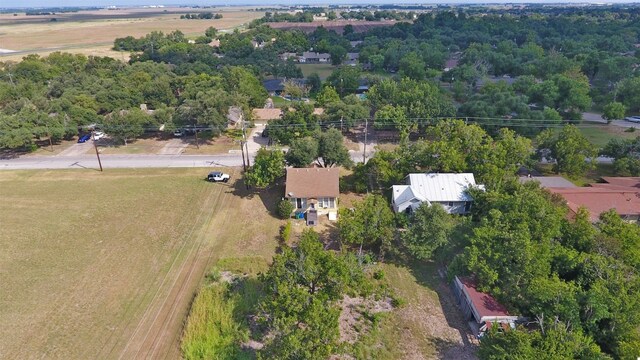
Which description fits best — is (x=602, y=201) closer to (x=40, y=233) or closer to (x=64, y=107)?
(x=40, y=233)

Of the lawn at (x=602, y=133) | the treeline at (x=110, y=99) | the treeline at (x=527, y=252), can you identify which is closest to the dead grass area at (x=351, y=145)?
the treeline at (x=527, y=252)

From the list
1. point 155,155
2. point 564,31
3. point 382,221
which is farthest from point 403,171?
point 564,31

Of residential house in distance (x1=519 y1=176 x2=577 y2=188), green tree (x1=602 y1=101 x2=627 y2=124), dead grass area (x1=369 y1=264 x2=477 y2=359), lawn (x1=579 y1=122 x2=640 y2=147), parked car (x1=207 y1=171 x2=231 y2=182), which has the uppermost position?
green tree (x1=602 y1=101 x2=627 y2=124)

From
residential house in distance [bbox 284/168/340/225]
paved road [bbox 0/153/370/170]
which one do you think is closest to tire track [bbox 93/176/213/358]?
residential house in distance [bbox 284/168/340/225]

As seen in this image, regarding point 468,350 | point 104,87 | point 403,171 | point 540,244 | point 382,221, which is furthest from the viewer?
point 104,87

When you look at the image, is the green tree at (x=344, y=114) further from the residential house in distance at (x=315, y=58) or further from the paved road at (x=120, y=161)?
the residential house in distance at (x=315, y=58)

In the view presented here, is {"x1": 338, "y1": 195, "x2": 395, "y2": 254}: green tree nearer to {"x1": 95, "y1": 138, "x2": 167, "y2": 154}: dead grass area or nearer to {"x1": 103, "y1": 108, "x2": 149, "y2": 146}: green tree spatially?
{"x1": 95, "y1": 138, "x2": 167, "y2": 154}: dead grass area

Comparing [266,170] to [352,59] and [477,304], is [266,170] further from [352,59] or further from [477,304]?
[352,59]
